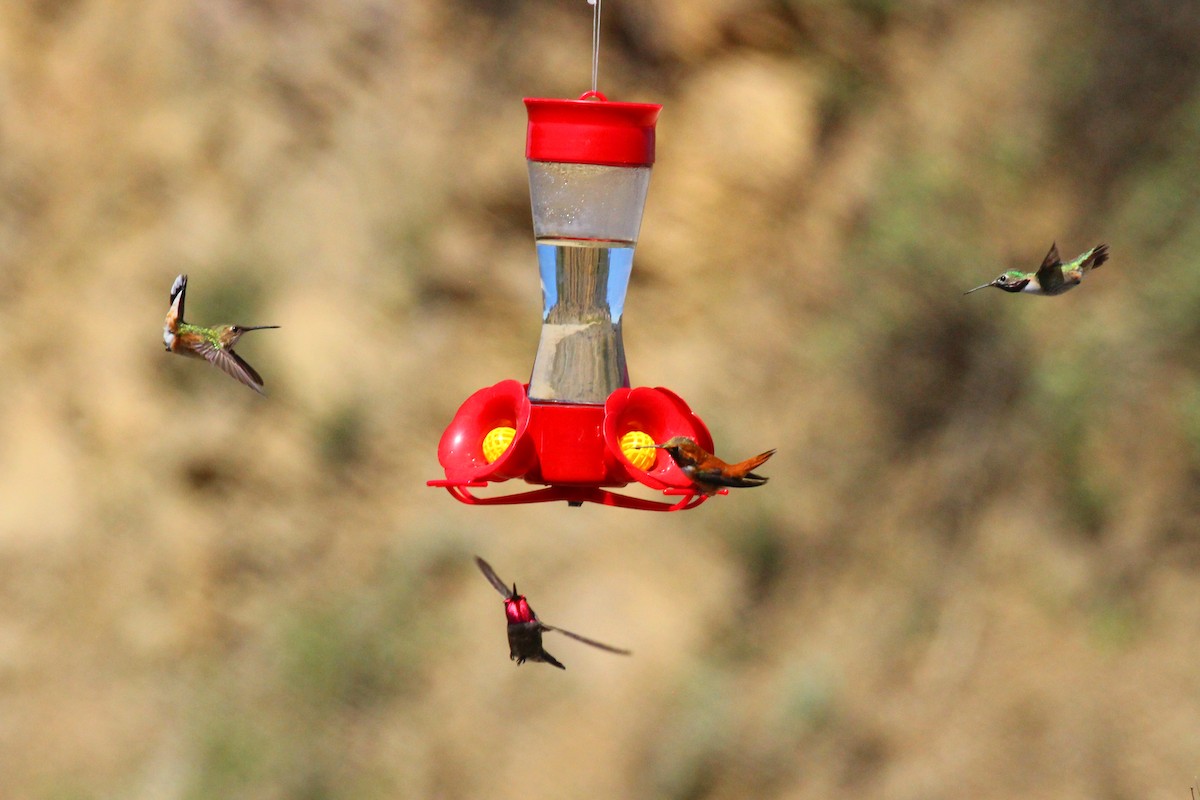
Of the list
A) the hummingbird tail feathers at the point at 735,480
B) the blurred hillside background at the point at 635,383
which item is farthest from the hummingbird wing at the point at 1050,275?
the blurred hillside background at the point at 635,383

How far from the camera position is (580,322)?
3854 millimetres

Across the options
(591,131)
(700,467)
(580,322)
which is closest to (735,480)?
(700,467)

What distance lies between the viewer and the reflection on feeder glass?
374cm

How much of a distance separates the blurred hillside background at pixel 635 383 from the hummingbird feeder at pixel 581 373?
11.3 ft

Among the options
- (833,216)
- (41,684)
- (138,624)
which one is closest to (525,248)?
(833,216)

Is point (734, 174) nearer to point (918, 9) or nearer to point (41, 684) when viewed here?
point (918, 9)

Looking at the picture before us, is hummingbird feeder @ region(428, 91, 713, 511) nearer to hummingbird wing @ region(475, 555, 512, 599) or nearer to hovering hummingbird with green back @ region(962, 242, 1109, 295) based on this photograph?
hummingbird wing @ region(475, 555, 512, 599)

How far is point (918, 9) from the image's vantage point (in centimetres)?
768

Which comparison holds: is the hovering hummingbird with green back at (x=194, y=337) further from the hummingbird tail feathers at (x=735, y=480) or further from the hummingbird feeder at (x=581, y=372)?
the hummingbird tail feathers at (x=735, y=480)

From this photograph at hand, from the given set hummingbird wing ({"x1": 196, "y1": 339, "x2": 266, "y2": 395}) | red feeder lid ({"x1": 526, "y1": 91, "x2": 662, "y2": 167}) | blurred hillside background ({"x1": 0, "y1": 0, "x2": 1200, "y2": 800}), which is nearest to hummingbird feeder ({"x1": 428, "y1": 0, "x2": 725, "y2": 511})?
red feeder lid ({"x1": 526, "y1": 91, "x2": 662, "y2": 167})

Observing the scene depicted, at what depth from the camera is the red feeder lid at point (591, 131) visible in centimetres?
326

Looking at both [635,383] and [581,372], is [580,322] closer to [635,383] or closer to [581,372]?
[581,372]

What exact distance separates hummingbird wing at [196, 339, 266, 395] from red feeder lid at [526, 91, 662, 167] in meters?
1.24

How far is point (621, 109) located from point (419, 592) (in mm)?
4473
